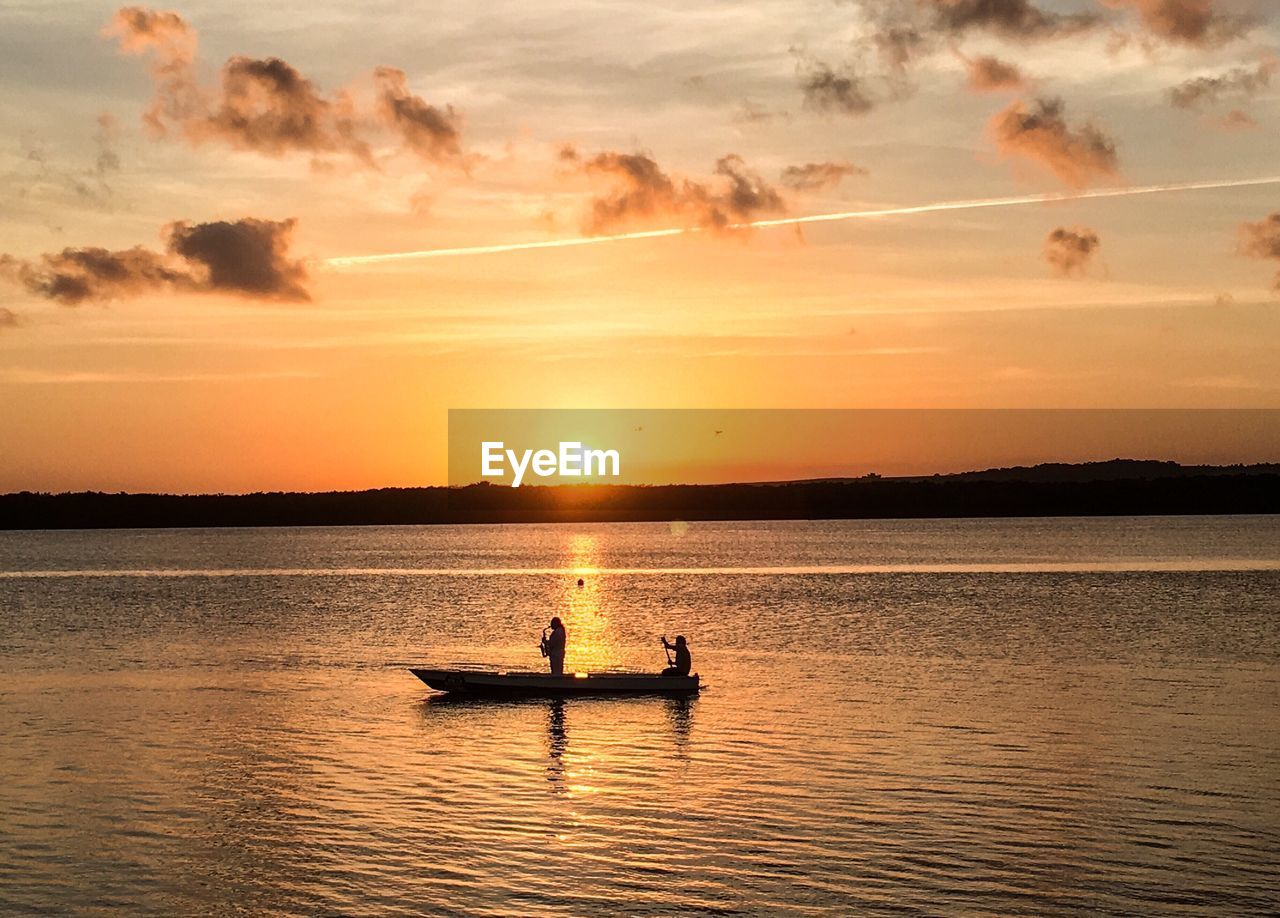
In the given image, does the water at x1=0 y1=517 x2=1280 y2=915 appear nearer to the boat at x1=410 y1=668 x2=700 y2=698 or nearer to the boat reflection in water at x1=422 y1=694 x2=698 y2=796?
the boat reflection in water at x1=422 y1=694 x2=698 y2=796

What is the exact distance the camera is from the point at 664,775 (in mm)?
31969

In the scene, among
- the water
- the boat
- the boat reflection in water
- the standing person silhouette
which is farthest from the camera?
the standing person silhouette

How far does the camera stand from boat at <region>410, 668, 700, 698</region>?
4628 centimetres

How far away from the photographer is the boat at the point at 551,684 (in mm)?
46281

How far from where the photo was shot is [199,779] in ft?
106

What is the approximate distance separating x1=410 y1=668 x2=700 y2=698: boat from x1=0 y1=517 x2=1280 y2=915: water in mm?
920

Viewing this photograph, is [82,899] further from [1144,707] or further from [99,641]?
[99,641]

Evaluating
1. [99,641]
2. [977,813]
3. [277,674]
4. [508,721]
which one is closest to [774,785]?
[977,813]

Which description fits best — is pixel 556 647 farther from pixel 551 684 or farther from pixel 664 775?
pixel 664 775

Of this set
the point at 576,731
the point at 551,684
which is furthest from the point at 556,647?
the point at 576,731

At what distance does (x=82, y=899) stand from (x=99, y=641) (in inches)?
1975

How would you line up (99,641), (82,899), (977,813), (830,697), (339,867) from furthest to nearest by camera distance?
(99,641) → (830,697) → (977,813) → (339,867) → (82,899)

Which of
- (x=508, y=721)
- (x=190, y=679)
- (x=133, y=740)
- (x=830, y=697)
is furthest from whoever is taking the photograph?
(x=190, y=679)

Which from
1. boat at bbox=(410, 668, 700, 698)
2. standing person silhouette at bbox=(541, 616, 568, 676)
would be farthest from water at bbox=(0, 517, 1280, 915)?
standing person silhouette at bbox=(541, 616, 568, 676)
